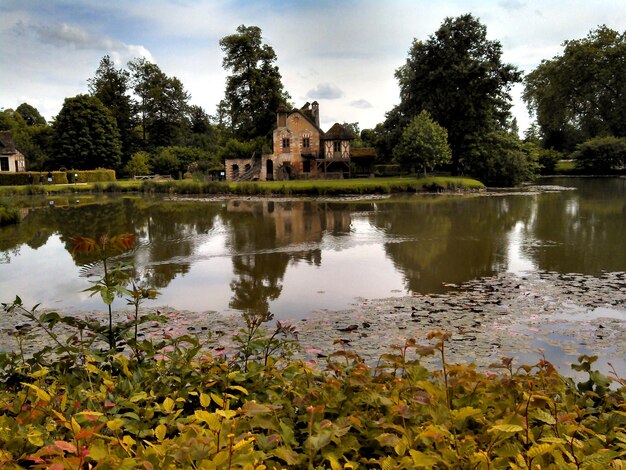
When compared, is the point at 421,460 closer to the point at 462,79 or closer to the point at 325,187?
the point at 325,187

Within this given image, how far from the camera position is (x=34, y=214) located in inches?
1053

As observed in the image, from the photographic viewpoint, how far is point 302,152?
1946 inches

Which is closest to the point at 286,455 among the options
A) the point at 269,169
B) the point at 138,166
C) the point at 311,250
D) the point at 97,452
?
the point at 97,452

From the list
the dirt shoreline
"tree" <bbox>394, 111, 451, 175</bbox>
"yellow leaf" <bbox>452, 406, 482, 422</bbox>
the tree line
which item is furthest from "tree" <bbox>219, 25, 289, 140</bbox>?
"yellow leaf" <bbox>452, 406, 482, 422</bbox>

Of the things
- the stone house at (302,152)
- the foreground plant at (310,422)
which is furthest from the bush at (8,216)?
the stone house at (302,152)

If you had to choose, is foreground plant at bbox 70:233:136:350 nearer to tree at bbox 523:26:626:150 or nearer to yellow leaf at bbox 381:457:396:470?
yellow leaf at bbox 381:457:396:470

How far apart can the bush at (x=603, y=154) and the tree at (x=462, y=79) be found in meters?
19.3

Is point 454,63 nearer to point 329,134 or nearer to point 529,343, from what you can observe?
point 329,134

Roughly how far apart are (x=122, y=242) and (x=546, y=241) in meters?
14.3

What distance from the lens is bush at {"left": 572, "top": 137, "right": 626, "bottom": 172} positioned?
56944 mm

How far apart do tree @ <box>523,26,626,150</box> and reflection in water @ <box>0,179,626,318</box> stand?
45153 mm

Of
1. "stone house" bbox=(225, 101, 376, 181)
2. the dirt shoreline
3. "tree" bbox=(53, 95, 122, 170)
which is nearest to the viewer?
the dirt shoreline

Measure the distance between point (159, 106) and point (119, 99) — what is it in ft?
20.2

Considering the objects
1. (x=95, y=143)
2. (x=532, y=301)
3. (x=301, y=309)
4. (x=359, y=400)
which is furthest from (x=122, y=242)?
(x=95, y=143)
